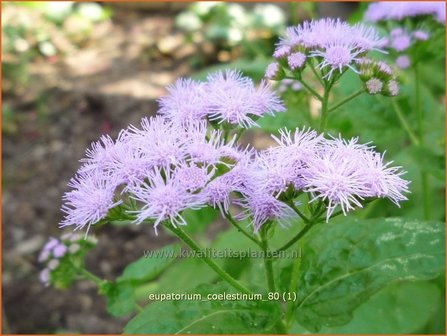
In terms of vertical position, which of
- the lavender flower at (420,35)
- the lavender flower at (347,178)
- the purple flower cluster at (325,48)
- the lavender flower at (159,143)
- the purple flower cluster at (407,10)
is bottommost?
the lavender flower at (347,178)

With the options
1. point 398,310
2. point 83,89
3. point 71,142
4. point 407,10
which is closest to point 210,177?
point 398,310

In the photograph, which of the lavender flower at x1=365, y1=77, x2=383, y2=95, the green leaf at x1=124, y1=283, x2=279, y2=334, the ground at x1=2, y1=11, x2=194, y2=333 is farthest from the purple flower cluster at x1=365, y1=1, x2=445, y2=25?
the ground at x1=2, y1=11, x2=194, y2=333

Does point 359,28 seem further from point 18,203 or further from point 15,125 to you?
point 15,125

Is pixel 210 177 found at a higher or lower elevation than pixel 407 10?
lower

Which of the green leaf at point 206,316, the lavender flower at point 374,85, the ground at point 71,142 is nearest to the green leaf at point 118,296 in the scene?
the green leaf at point 206,316

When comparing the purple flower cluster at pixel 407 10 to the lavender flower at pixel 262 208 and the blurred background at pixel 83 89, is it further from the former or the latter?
the lavender flower at pixel 262 208

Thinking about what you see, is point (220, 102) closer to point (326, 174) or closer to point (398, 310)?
point (326, 174)
